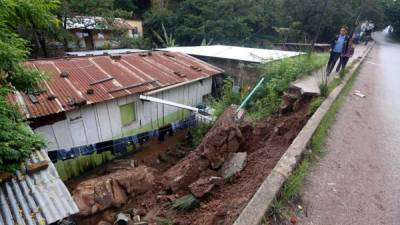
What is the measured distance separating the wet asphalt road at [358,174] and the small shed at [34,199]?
140 inches

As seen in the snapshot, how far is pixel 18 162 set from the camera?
3.93m

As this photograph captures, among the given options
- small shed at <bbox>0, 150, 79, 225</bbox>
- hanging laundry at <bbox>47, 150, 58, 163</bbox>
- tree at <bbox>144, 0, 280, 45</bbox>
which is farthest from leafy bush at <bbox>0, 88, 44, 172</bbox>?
tree at <bbox>144, 0, 280, 45</bbox>

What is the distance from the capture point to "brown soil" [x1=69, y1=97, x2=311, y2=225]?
3.56 meters

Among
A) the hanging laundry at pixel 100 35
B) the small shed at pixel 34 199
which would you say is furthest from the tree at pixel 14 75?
the hanging laundry at pixel 100 35

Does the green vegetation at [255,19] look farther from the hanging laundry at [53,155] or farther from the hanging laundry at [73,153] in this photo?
the hanging laundry at [53,155]

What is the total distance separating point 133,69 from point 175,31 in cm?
1605

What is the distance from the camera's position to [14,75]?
400 cm

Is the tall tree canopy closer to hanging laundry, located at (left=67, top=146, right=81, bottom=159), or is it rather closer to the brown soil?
the brown soil

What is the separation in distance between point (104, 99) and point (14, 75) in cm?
407

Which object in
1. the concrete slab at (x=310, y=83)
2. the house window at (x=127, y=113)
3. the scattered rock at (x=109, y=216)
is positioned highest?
the concrete slab at (x=310, y=83)

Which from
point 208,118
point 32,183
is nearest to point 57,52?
point 208,118

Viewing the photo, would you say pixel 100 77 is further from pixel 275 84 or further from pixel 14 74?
pixel 275 84

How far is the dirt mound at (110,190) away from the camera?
6328 millimetres

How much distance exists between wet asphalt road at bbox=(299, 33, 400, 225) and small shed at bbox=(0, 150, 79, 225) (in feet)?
11.6
